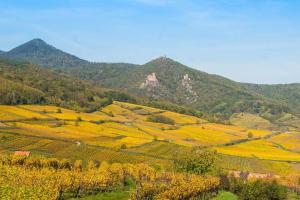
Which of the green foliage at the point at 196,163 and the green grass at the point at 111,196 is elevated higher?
the green foliage at the point at 196,163

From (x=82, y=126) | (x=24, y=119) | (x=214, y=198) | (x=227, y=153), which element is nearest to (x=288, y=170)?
(x=227, y=153)

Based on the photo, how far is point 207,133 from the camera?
190 m

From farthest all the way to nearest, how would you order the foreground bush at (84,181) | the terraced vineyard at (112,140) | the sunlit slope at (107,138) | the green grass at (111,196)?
1. the sunlit slope at (107,138)
2. the terraced vineyard at (112,140)
3. the green grass at (111,196)
4. the foreground bush at (84,181)

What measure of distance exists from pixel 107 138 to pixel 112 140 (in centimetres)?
282

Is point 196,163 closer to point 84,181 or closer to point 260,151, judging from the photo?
point 84,181

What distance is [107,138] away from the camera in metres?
151

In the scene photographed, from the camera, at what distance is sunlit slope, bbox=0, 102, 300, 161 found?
131625 millimetres

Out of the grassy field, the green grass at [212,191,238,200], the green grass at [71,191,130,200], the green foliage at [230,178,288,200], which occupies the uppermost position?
the grassy field

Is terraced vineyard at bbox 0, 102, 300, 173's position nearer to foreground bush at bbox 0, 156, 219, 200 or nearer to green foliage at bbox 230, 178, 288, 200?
foreground bush at bbox 0, 156, 219, 200

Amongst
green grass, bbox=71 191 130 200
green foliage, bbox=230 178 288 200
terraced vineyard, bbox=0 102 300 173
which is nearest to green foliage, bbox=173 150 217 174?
terraced vineyard, bbox=0 102 300 173

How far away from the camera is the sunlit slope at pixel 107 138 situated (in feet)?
432

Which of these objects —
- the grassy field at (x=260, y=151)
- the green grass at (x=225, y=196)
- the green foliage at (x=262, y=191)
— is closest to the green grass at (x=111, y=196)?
the green grass at (x=225, y=196)

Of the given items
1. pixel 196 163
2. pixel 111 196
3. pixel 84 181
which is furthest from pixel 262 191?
pixel 84 181

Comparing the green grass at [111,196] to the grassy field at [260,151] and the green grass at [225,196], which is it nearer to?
the green grass at [225,196]
